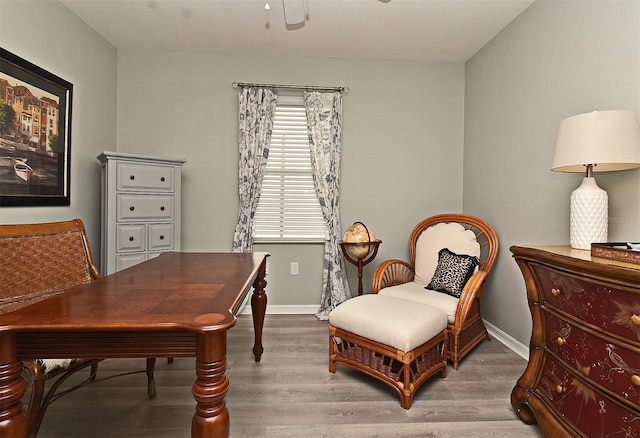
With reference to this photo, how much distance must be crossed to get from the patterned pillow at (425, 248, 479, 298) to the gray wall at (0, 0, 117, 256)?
10.1ft

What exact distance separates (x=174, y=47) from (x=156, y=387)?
10.2ft

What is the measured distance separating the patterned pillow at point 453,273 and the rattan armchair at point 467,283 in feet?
0.31

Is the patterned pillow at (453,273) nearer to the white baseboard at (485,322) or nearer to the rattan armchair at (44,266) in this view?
the white baseboard at (485,322)

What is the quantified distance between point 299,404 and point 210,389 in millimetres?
Result: 1140

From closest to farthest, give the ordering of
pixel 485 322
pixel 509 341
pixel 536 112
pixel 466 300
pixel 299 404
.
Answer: pixel 299 404 → pixel 466 300 → pixel 536 112 → pixel 509 341 → pixel 485 322

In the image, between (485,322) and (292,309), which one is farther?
(292,309)

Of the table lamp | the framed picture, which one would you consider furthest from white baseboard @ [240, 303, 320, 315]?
the table lamp

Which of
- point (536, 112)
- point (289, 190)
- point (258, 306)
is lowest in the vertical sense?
point (258, 306)

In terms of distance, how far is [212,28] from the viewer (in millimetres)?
3023

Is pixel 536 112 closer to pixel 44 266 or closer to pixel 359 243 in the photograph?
pixel 359 243

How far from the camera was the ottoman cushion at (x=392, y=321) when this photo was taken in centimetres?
196

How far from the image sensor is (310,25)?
2949mm

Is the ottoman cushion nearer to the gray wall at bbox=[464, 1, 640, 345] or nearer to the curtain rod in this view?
the gray wall at bbox=[464, 1, 640, 345]

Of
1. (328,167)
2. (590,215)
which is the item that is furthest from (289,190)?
(590,215)
